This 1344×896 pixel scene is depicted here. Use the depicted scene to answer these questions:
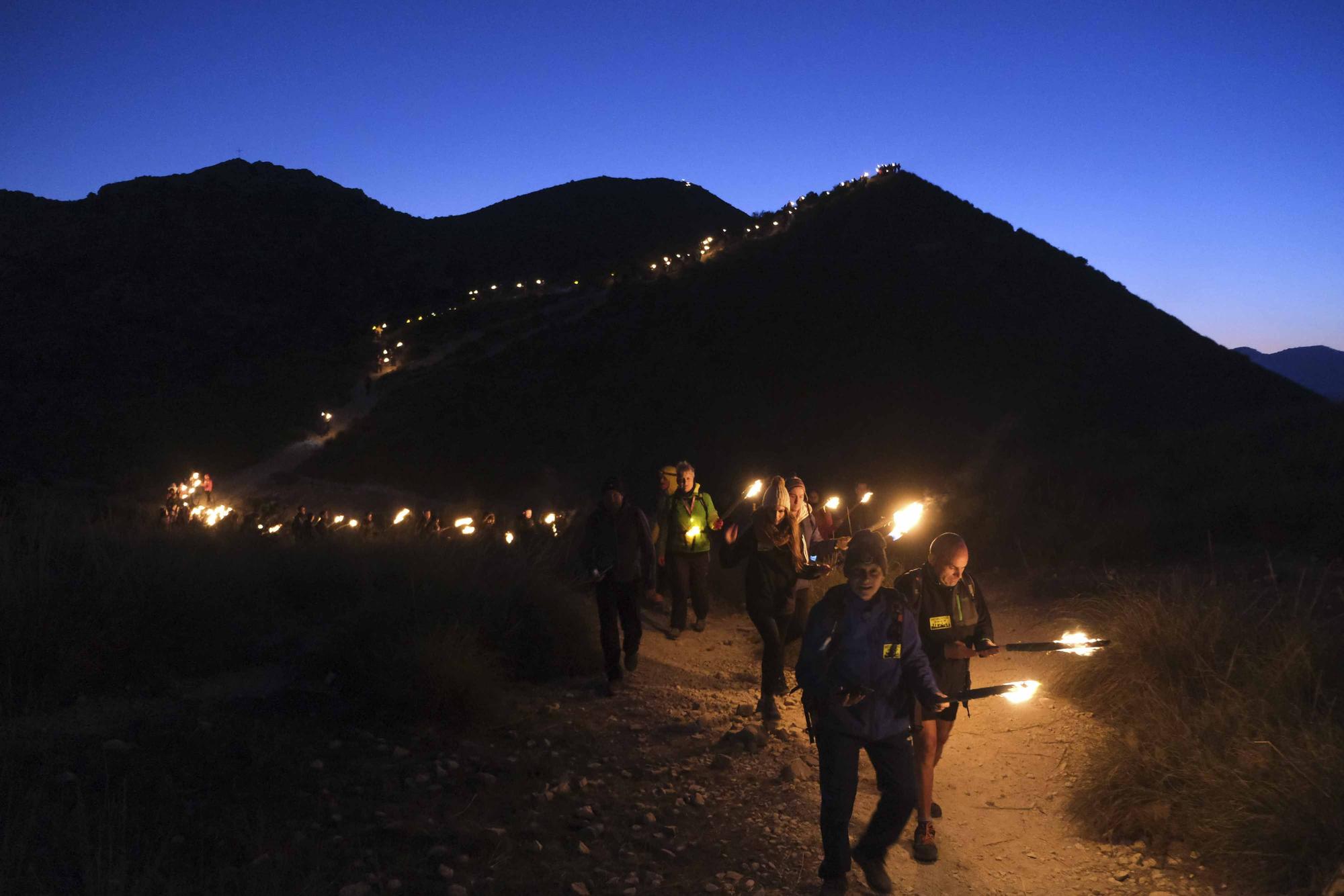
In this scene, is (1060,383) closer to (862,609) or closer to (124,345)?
(862,609)

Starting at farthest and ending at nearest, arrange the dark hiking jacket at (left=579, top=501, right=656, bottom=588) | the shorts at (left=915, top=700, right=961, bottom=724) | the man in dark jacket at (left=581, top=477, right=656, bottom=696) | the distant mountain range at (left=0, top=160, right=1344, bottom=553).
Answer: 1. the distant mountain range at (left=0, top=160, right=1344, bottom=553)
2. the dark hiking jacket at (left=579, top=501, right=656, bottom=588)
3. the man in dark jacket at (left=581, top=477, right=656, bottom=696)
4. the shorts at (left=915, top=700, right=961, bottom=724)

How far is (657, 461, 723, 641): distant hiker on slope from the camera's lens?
9.25m

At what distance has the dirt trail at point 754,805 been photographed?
4398 mm

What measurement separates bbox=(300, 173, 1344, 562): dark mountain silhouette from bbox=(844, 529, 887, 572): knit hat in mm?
9393

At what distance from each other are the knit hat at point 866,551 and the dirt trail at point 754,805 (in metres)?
1.56

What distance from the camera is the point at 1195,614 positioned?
248 inches

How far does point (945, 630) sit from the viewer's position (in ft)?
16.0

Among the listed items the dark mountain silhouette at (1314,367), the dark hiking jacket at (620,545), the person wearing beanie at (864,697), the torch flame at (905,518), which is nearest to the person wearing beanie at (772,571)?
the torch flame at (905,518)

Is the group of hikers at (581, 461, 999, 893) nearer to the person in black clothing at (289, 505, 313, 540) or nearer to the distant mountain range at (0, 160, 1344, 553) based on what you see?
the person in black clothing at (289, 505, 313, 540)

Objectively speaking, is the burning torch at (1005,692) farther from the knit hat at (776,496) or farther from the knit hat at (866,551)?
the knit hat at (776,496)

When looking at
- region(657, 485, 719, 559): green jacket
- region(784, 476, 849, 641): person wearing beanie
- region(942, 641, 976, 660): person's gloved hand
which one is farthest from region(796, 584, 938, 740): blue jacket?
region(657, 485, 719, 559): green jacket

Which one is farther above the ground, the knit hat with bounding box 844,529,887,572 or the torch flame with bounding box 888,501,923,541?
the knit hat with bounding box 844,529,887,572

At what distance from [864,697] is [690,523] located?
5234 millimetres

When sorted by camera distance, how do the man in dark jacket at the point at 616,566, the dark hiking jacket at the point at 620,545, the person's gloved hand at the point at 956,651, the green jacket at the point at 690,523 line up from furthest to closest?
the green jacket at the point at 690,523 → the dark hiking jacket at the point at 620,545 → the man in dark jacket at the point at 616,566 → the person's gloved hand at the point at 956,651
